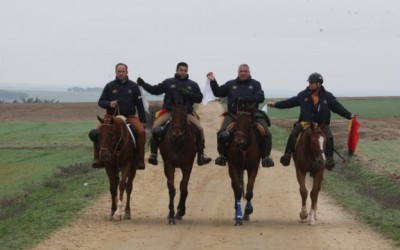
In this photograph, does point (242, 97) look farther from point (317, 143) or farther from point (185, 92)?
point (317, 143)

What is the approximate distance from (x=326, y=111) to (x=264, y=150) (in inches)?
57.6

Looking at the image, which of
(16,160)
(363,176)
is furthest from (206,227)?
(16,160)

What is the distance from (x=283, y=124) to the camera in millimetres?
50500

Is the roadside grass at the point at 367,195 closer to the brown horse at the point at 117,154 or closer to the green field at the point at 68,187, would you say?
the green field at the point at 68,187

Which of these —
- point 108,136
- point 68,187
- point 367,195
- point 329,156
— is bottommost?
point 68,187

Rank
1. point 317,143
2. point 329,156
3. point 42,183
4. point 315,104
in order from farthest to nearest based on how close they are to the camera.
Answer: point 42,183, point 315,104, point 329,156, point 317,143

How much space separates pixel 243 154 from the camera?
1476cm

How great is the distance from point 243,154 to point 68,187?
309 inches

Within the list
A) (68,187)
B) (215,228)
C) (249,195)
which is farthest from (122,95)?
(68,187)

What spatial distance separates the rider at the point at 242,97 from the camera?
48.7 feet

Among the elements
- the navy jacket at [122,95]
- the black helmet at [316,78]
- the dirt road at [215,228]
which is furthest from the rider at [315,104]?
the navy jacket at [122,95]

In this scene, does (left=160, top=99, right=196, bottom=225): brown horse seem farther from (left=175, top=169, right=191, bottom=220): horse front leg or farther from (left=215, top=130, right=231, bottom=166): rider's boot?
(left=215, top=130, right=231, bottom=166): rider's boot

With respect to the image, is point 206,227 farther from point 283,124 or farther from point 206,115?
point 206,115

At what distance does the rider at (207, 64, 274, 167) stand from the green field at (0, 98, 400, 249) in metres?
2.36
